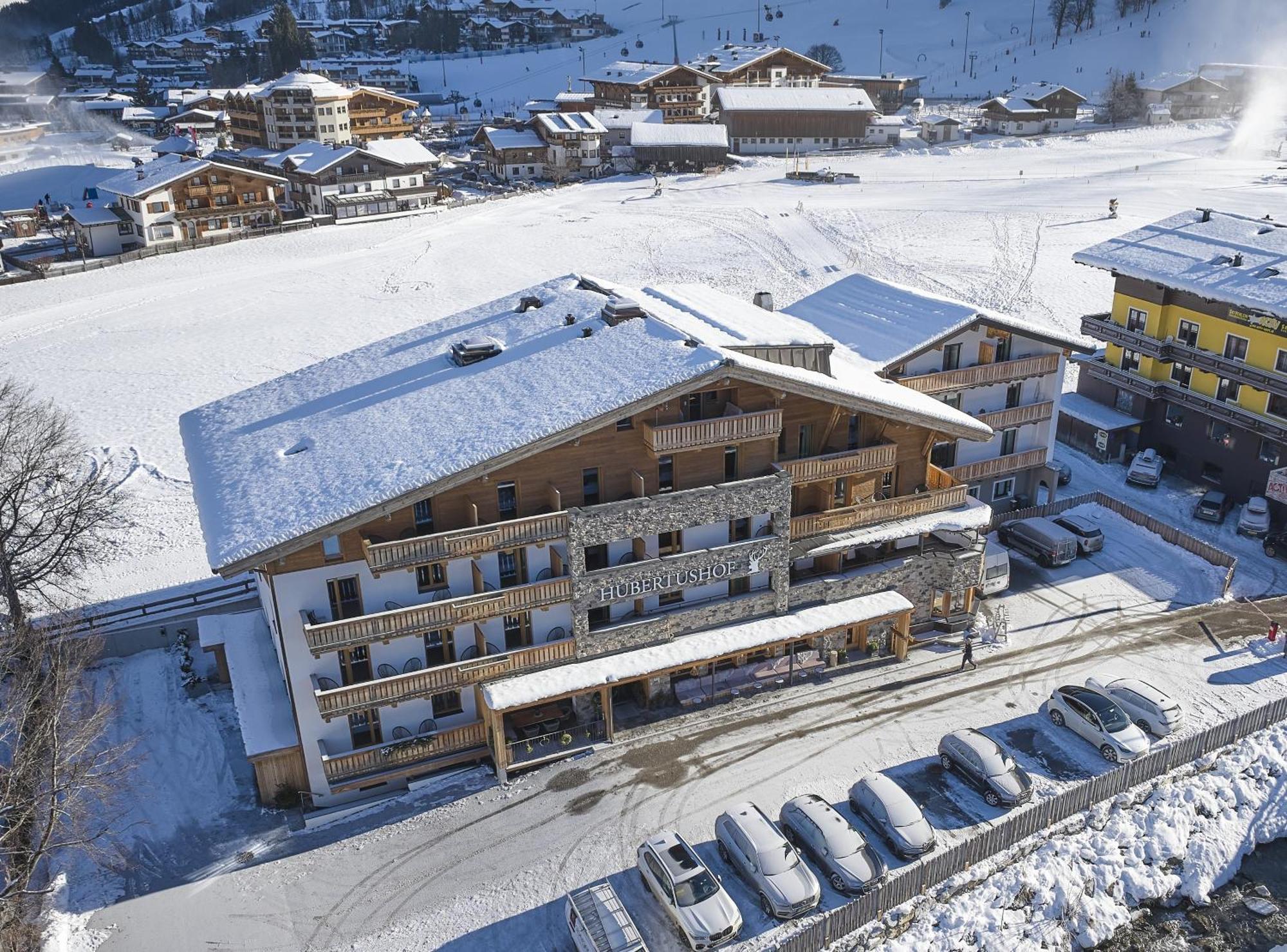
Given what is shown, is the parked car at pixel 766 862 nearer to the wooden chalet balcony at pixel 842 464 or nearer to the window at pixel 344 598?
the wooden chalet balcony at pixel 842 464

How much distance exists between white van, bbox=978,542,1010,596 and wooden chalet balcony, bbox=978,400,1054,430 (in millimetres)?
5862

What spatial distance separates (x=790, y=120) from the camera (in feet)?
413

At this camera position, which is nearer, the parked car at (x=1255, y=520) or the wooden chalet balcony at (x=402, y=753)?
the wooden chalet balcony at (x=402, y=753)

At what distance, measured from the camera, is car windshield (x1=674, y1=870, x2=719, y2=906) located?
22891 mm

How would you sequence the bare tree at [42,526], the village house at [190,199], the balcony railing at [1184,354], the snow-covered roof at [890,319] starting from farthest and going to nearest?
the village house at [190,199] < the balcony railing at [1184,354] < the snow-covered roof at [890,319] < the bare tree at [42,526]

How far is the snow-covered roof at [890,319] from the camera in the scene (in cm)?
3891

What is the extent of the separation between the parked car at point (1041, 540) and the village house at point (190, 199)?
76069 millimetres

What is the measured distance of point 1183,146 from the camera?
4897 inches

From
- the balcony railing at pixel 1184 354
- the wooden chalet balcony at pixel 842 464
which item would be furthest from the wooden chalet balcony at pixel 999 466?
the wooden chalet balcony at pixel 842 464

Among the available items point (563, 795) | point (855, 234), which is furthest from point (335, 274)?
point (563, 795)

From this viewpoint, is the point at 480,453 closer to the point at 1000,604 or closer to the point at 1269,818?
the point at 1000,604

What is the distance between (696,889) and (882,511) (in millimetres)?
14576

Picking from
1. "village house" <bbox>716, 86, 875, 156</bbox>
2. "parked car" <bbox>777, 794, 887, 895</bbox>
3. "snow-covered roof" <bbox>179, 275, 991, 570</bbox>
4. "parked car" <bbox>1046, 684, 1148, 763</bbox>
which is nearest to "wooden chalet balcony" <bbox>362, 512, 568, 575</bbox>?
"snow-covered roof" <bbox>179, 275, 991, 570</bbox>

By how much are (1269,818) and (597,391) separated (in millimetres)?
21206
